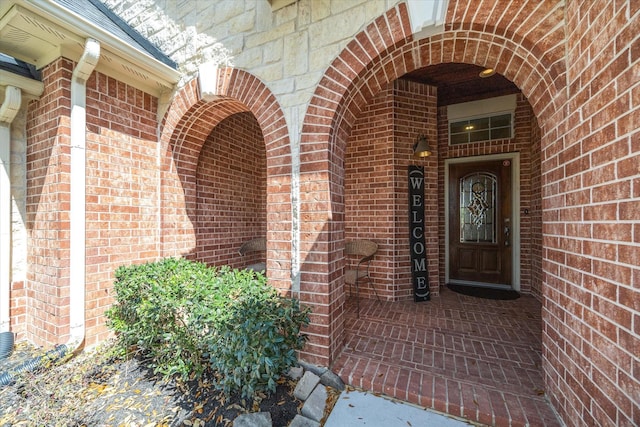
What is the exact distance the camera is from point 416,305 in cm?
388

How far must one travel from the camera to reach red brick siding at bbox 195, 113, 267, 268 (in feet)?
12.7

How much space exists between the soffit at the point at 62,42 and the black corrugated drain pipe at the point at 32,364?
2.94 metres

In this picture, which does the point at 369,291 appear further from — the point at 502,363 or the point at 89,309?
the point at 89,309

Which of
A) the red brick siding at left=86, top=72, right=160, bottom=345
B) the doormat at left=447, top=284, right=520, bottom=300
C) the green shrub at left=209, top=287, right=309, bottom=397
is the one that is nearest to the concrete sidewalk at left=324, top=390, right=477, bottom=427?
the green shrub at left=209, top=287, right=309, bottom=397

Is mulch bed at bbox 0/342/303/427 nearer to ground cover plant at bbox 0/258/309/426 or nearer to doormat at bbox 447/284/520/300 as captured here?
ground cover plant at bbox 0/258/309/426

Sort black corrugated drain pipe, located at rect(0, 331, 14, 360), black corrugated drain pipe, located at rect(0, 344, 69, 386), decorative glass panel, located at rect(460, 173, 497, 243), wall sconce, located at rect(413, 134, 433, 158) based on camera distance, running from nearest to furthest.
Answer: black corrugated drain pipe, located at rect(0, 344, 69, 386) < black corrugated drain pipe, located at rect(0, 331, 14, 360) < wall sconce, located at rect(413, 134, 433, 158) < decorative glass panel, located at rect(460, 173, 497, 243)

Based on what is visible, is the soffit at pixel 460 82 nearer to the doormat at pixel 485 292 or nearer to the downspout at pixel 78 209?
the doormat at pixel 485 292

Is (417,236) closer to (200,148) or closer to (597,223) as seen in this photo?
(597,223)

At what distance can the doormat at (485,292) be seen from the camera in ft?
14.0

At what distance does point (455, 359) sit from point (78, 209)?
13.4 ft

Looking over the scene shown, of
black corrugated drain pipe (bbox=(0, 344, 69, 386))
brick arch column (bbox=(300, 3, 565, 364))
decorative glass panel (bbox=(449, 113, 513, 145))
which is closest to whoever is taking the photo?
brick arch column (bbox=(300, 3, 565, 364))

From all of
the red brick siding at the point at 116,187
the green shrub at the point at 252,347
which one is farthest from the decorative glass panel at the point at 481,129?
the red brick siding at the point at 116,187

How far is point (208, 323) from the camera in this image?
1974mm

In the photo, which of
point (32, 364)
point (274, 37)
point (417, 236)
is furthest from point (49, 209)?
point (417, 236)
